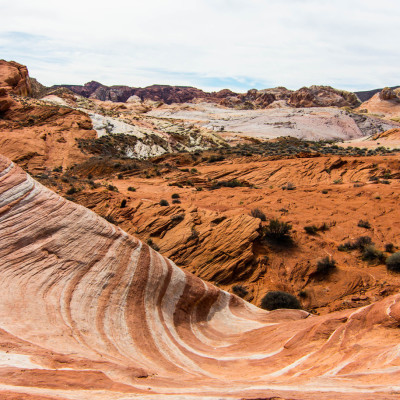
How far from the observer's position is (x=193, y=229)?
15.7m

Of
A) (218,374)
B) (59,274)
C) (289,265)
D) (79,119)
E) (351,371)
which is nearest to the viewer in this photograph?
(351,371)

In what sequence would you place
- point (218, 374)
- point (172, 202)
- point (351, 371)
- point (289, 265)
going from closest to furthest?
point (351, 371)
point (218, 374)
point (289, 265)
point (172, 202)

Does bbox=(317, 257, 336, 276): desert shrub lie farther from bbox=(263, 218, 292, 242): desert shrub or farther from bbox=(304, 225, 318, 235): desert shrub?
bbox=(304, 225, 318, 235): desert shrub

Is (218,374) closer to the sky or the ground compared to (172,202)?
closer to the ground

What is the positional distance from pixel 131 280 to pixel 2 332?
2.97 meters

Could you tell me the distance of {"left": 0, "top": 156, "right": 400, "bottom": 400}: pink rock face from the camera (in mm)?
4078

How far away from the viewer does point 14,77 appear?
190ft

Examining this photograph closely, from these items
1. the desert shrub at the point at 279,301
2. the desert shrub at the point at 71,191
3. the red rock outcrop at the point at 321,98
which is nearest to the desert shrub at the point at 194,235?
the desert shrub at the point at 279,301

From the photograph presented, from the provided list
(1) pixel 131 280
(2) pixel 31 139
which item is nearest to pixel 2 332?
(1) pixel 131 280

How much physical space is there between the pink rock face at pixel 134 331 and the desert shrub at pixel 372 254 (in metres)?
6.36

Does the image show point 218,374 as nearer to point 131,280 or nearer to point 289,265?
point 131,280

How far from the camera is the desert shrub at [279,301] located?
11.6 m

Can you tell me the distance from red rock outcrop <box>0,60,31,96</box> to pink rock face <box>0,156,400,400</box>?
181 feet

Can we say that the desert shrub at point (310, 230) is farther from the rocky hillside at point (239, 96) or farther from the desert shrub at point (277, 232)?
the rocky hillside at point (239, 96)
